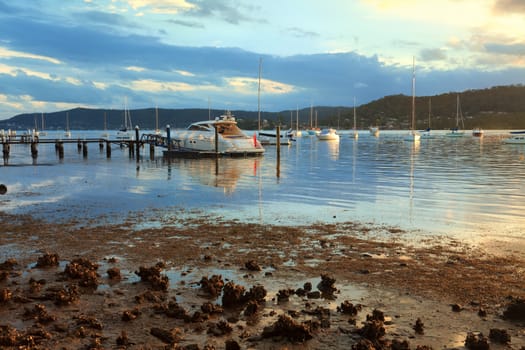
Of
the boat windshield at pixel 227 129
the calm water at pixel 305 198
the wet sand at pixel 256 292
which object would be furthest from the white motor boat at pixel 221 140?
the wet sand at pixel 256 292

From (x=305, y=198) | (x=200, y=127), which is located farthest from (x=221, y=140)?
(x=305, y=198)

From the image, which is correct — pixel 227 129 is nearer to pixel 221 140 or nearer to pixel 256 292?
pixel 221 140

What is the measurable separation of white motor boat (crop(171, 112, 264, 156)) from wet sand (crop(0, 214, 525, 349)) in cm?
3363

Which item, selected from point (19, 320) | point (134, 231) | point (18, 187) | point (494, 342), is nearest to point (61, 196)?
point (18, 187)

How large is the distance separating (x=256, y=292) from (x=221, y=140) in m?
38.5

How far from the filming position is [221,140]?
44.7 metres

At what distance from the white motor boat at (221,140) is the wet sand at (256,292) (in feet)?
110

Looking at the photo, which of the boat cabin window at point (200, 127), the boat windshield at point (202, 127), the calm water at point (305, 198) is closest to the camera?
the calm water at point (305, 198)

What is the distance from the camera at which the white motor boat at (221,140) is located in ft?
147

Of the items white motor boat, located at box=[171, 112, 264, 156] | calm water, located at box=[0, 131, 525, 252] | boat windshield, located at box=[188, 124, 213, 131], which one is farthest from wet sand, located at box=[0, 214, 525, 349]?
boat windshield, located at box=[188, 124, 213, 131]

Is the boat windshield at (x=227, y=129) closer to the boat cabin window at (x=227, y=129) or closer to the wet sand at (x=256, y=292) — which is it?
the boat cabin window at (x=227, y=129)

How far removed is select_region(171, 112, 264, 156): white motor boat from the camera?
147ft

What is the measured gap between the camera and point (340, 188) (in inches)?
818

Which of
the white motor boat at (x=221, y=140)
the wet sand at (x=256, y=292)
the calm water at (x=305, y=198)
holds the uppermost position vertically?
the white motor boat at (x=221, y=140)
